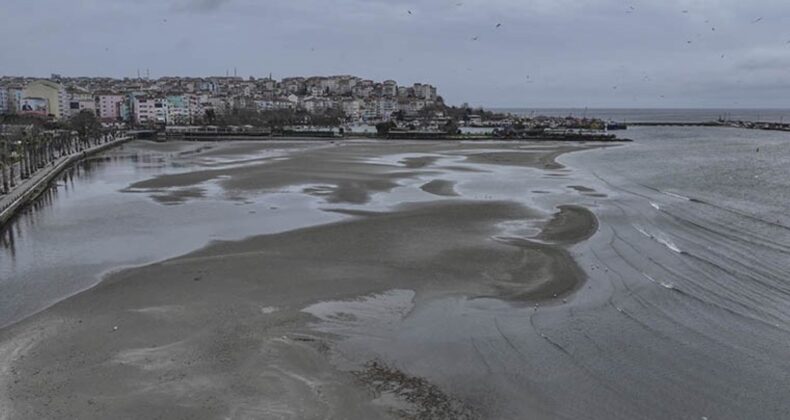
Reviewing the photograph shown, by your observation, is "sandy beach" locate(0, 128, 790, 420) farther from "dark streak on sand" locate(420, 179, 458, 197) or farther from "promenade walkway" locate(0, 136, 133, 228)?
"dark streak on sand" locate(420, 179, 458, 197)

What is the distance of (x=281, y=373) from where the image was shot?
9594mm

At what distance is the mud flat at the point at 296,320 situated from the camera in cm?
874

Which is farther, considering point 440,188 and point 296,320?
point 440,188

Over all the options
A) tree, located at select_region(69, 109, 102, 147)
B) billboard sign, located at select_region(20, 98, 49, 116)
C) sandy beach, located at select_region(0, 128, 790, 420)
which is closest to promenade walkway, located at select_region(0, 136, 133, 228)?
sandy beach, located at select_region(0, 128, 790, 420)

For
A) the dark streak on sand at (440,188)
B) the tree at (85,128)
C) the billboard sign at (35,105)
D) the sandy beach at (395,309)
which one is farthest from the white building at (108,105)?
the sandy beach at (395,309)

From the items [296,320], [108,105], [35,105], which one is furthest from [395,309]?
[108,105]

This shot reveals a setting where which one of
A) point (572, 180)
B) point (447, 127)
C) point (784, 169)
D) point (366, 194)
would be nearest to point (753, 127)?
point (447, 127)

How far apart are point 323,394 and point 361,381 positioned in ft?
2.12

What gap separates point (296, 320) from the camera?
12.0 meters

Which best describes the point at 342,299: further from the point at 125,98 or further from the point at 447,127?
the point at 125,98

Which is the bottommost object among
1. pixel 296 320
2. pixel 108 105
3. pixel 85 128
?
pixel 296 320

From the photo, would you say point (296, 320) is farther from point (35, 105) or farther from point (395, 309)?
point (35, 105)

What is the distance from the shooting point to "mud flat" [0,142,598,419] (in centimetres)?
874

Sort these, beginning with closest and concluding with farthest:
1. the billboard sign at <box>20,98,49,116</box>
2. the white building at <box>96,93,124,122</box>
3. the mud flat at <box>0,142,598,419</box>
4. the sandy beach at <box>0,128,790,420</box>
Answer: the mud flat at <box>0,142,598,419</box>, the sandy beach at <box>0,128,790,420</box>, the billboard sign at <box>20,98,49,116</box>, the white building at <box>96,93,124,122</box>
